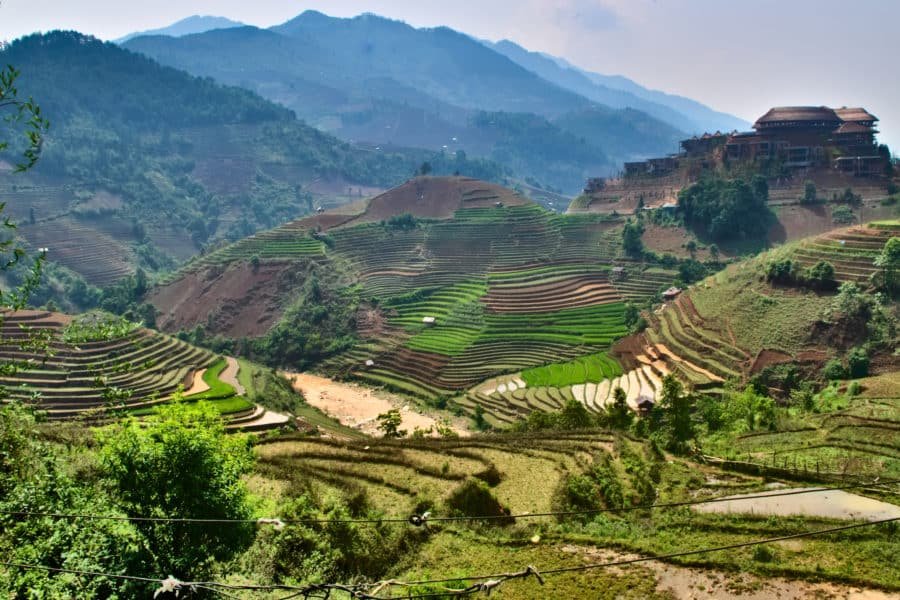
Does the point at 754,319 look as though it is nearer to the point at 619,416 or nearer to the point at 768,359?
the point at 768,359

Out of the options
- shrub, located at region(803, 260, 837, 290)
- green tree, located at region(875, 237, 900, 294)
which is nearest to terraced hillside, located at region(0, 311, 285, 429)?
shrub, located at region(803, 260, 837, 290)


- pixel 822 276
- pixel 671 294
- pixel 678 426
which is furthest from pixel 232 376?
pixel 822 276

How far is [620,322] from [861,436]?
25606mm

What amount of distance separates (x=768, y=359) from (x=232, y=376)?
28.3 meters

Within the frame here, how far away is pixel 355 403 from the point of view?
4234 centimetres

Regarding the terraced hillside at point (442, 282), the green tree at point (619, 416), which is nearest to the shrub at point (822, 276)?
the terraced hillside at point (442, 282)

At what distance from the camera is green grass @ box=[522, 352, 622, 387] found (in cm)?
3925

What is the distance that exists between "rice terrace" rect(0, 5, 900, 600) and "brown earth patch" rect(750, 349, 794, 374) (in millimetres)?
130

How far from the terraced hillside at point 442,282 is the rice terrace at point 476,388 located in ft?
0.94

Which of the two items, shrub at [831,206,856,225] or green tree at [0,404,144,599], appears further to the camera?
shrub at [831,206,856,225]

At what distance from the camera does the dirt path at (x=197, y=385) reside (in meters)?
34.8

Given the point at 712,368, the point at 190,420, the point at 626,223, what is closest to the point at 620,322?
the point at 712,368

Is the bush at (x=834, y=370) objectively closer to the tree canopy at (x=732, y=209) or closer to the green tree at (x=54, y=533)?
the tree canopy at (x=732, y=209)

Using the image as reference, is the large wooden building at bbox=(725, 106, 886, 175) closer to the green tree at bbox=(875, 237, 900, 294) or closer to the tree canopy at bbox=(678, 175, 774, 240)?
the tree canopy at bbox=(678, 175, 774, 240)
